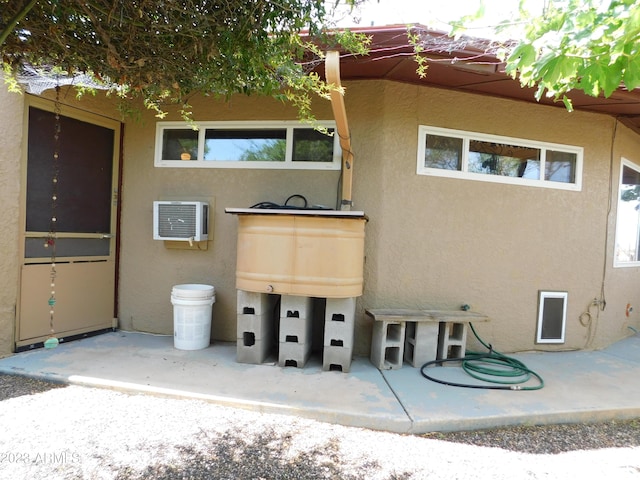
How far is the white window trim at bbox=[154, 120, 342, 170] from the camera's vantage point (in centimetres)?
416

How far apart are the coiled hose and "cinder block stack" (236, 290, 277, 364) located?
1.62 m

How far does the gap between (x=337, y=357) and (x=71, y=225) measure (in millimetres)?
3357

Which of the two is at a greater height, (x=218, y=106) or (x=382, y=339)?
(x=218, y=106)

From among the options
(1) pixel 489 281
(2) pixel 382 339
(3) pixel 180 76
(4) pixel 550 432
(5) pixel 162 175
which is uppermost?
(3) pixel 180 76

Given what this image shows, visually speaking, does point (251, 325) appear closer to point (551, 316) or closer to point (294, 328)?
point (294, 328)

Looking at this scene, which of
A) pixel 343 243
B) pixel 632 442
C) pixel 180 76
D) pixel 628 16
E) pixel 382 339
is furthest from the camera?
pixel 382 339

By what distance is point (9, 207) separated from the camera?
3.55 meters

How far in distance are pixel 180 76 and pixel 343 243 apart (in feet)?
6.27

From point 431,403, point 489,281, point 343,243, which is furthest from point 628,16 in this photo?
point 489,281

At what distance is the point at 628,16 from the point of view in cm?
130

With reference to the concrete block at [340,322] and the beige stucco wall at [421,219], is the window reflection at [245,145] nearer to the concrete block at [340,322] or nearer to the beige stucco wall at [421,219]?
the beige stucco wall at [421,219]

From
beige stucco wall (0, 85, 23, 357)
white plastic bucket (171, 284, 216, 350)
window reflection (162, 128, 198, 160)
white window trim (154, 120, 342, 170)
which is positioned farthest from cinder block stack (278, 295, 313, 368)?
beige stucco wall (0, 85, 23, 357)

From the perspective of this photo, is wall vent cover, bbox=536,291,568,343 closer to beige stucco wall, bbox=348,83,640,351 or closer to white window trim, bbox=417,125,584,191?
beige stucco wall, bbox=348,83,640,351

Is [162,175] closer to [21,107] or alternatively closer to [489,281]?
[21,107]
